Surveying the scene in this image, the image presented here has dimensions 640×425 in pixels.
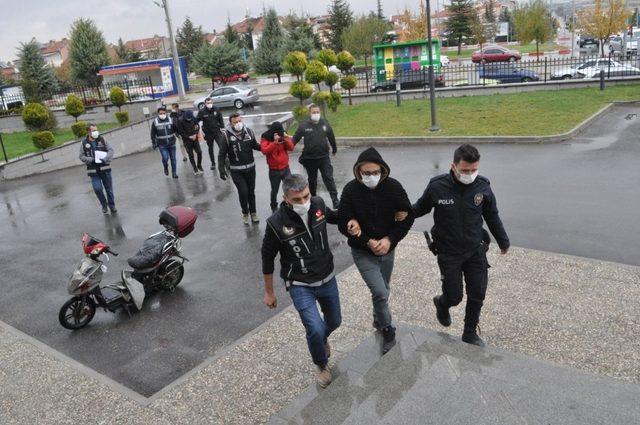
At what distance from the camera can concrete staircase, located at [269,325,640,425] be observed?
12.3 feet

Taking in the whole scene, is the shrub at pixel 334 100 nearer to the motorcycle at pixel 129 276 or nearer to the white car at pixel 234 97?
the white car at pixel 234 97

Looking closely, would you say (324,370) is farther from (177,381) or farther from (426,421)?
(177,381)

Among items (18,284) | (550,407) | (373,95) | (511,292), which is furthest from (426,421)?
(373,95)

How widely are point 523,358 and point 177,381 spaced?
302 centimetres

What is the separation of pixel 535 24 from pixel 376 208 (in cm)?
4229

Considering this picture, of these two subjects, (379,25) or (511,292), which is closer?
(511,292)

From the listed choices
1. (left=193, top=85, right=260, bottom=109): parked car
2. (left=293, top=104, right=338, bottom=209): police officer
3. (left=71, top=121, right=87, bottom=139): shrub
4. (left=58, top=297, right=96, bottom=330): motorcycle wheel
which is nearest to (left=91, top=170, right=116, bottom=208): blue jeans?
(left=293, top=104, right=338, bottom=209): police officer

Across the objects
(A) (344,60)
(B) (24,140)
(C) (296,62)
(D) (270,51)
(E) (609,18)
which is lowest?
(B) (24,140)

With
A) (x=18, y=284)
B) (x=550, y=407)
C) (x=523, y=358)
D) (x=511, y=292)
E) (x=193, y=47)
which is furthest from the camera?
(x=193, y=47)

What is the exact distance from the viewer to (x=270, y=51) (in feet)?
148

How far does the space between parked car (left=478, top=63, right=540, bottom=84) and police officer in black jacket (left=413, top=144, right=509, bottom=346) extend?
70.6 ft

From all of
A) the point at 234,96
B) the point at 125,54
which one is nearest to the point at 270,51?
the point at 234,96

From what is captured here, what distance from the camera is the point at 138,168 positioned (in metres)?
16.7

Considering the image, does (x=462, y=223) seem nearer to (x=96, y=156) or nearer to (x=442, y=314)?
(x=442, y=314)
